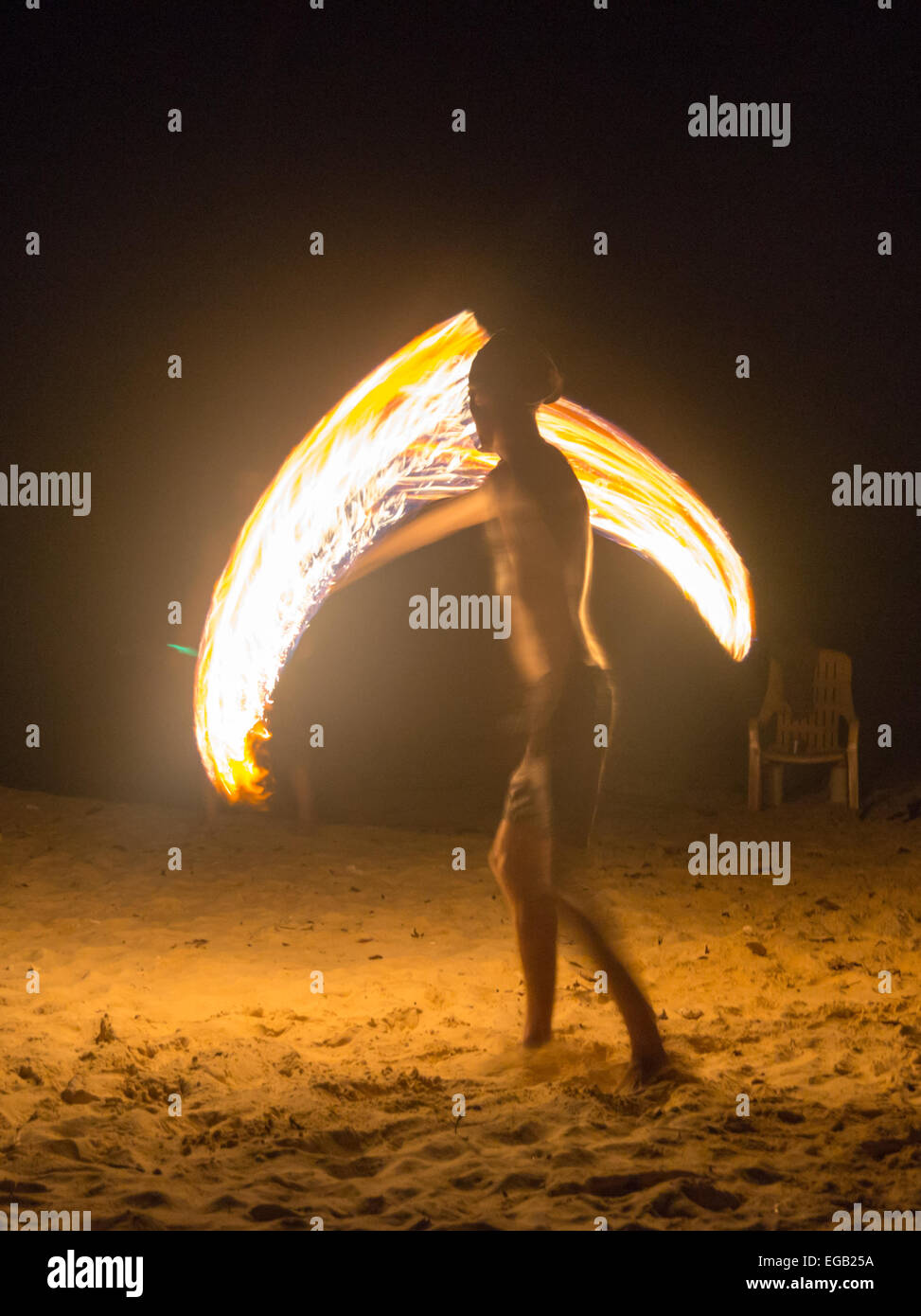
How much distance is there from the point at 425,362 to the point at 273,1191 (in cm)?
422

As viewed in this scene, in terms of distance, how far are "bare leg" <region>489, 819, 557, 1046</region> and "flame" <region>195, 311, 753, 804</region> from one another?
4.56 feet

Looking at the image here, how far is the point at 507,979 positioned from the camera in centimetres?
538

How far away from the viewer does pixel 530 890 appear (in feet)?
13.2

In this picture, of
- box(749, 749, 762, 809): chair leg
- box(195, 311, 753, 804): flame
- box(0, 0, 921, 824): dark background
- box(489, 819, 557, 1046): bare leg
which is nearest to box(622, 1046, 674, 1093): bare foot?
box(489, 819, 557, 1046): bare leg

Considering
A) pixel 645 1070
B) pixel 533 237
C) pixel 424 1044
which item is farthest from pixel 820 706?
pixel 645 1070

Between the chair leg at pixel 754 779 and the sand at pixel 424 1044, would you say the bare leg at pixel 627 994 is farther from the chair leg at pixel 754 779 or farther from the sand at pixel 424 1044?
the chair leg at pixel 754 779

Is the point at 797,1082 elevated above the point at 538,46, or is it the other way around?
the point at 538,46

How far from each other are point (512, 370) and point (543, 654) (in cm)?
103

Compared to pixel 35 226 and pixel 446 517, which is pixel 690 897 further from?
pixel 35 226

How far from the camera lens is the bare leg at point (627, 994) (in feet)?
12.9

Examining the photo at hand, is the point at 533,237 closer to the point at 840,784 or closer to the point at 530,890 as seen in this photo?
the point at 840,784

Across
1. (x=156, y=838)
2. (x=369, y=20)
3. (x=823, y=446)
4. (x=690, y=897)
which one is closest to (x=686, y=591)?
(x=690, y=897)

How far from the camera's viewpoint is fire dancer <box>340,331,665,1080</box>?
394cm

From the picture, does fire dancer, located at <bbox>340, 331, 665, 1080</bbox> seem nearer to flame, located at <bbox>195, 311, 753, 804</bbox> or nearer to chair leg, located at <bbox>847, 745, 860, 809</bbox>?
flame, located at <bbox>195, 311, 753, 804</bbox>
